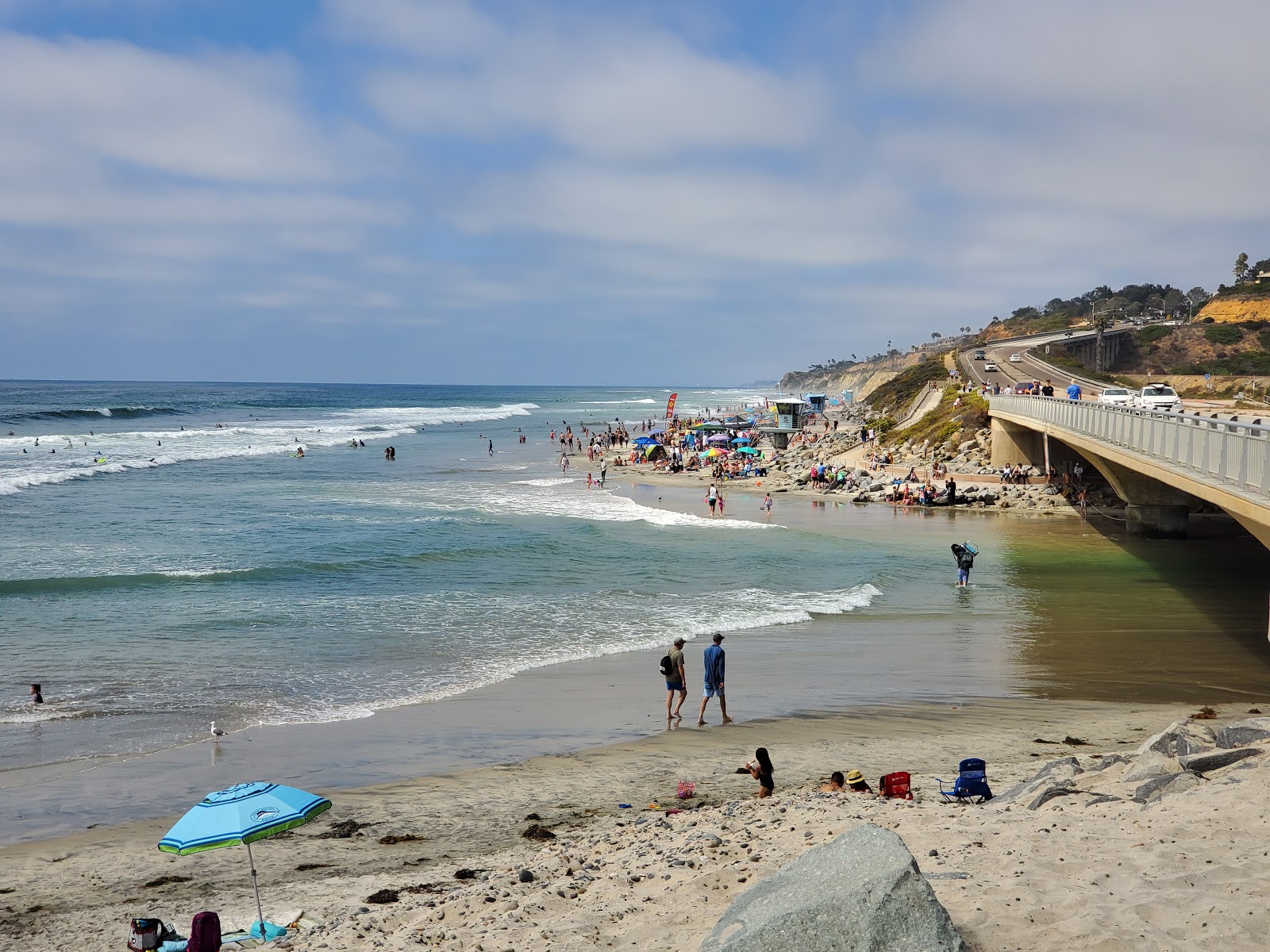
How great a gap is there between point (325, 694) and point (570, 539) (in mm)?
14791

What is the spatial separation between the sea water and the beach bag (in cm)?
565

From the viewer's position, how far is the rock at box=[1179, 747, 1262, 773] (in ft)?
29.1

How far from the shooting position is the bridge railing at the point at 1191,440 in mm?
13828

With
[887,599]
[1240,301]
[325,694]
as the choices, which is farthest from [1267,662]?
[1240,301]

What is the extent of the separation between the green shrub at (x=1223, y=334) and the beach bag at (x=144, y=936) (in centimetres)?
9087

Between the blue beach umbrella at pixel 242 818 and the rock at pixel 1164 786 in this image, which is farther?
the rock at pixel 1164 786

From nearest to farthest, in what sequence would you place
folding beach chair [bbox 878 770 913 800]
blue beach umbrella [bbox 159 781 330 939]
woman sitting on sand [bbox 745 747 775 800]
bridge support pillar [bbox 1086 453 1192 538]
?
blue beach umbrella [bbox 159 781 330 939] → folding beach chair [bbox 878 770 913 800] → woman sitting on sand [bbox 745 747 775 800] → bridge support pillar [bbox 1086 453 1192 538]

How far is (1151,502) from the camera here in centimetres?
2845

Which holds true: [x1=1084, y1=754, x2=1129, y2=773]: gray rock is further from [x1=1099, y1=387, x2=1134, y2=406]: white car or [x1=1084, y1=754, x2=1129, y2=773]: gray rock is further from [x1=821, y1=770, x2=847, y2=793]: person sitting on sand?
[x1=1099, y1=387, x2=1134, y2=406]: white car

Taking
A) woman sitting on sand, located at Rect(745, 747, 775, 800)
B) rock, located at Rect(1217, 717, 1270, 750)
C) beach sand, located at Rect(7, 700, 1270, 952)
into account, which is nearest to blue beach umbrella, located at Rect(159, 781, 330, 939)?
beach sand, located at Rect(7, 700, 1270, 952)

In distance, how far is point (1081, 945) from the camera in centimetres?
542

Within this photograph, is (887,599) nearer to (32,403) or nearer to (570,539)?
(570,539)

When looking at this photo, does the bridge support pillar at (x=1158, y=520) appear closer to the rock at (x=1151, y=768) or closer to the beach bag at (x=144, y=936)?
the rock at (x=1151, y=768)

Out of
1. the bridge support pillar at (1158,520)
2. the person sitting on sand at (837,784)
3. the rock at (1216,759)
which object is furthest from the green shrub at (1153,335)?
the person sitting on sand at (837,784)
